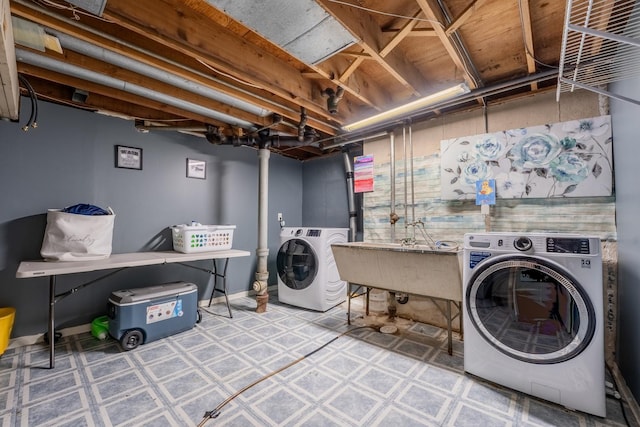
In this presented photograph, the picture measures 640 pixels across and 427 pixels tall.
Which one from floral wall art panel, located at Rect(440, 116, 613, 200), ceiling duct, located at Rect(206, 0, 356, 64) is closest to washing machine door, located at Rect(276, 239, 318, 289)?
floral wall art panel, located at Rect(440, 116, 613, 200)

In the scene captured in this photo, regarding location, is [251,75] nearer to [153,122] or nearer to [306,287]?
[153,122]

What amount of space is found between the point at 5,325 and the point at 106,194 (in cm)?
133

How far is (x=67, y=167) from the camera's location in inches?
102

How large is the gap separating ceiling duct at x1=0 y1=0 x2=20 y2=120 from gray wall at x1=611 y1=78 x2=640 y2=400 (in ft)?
10.7

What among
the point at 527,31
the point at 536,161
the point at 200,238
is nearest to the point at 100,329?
the point at 200,238

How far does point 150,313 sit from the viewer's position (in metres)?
2.42

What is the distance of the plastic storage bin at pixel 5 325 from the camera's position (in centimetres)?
206

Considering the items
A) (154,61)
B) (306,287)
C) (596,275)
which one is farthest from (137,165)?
(596,275)

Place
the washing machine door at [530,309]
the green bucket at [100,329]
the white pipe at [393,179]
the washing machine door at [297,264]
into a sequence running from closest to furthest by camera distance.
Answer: the washing machine door at [530,309], the green bucket at [100,329], the white pipe at [393,179], the washing machine door at [297,264]

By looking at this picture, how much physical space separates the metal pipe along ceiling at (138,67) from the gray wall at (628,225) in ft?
9.44

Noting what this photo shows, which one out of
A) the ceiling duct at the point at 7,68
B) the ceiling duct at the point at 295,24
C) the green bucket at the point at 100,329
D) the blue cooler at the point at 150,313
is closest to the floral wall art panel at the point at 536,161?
the ceiling duct at the point at 295,24

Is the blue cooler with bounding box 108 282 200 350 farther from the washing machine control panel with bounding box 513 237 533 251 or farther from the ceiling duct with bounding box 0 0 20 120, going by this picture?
the washing machine control panel with bounding box 513 237 533 251

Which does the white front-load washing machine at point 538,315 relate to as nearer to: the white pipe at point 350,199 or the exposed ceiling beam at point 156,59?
the white pipe at point 350,199

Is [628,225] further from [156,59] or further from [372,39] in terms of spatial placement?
[156,59]
